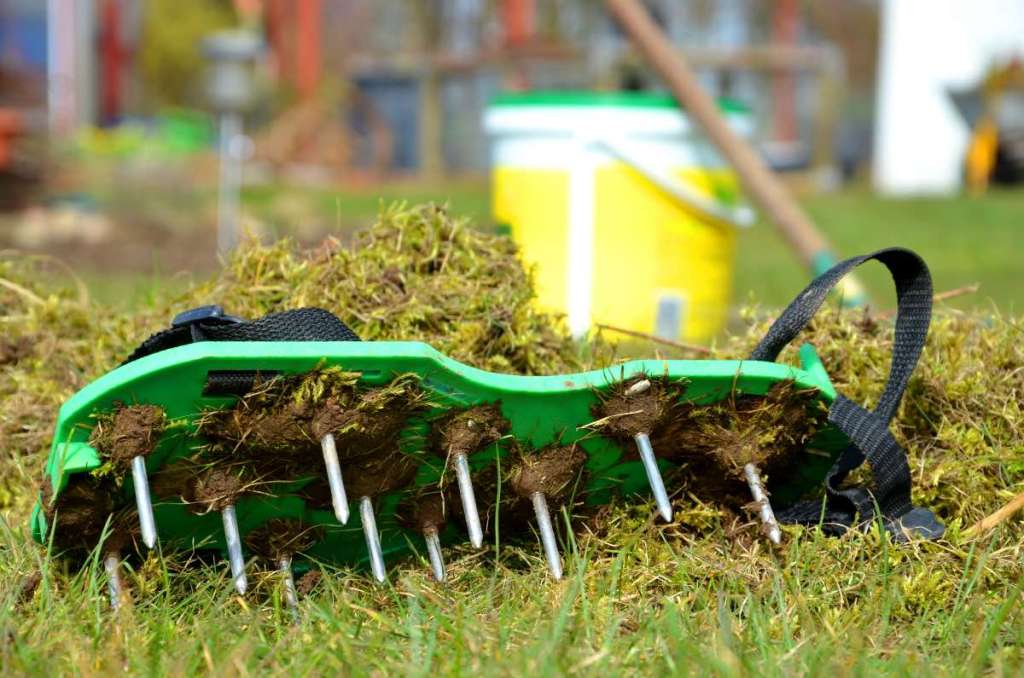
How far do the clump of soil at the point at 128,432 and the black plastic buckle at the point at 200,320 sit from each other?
6.1 inches

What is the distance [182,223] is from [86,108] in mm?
8560

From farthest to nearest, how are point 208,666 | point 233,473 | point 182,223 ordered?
point 182,223 < point 233,473 < point 208,666

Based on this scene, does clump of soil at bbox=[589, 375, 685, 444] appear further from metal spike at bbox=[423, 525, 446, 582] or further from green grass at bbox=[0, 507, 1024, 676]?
metal spike at bbox=[423, 525, 446, 582]

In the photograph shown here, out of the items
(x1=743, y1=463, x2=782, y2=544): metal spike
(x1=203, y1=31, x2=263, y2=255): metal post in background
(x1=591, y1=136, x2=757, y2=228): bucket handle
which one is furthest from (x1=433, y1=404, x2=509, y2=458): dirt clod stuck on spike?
(x1=203, y1=31, x2=263, y2=255): metal post in background

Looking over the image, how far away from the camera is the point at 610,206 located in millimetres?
3543

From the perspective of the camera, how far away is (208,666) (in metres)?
1.38

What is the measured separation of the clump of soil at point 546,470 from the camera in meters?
1.73

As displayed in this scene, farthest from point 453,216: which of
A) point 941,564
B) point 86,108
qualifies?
point 86,108

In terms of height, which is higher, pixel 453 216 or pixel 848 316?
pixel 453 216

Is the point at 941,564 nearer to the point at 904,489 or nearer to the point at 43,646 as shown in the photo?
the point at 904,489

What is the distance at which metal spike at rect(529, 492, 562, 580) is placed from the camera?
1.68 m

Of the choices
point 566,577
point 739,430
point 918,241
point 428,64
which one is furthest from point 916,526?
point 428,64

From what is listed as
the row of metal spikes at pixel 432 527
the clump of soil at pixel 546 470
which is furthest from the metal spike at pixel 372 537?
the clump of soil at pixel 546 470

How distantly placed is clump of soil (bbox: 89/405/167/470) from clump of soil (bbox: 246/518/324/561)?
264mm
